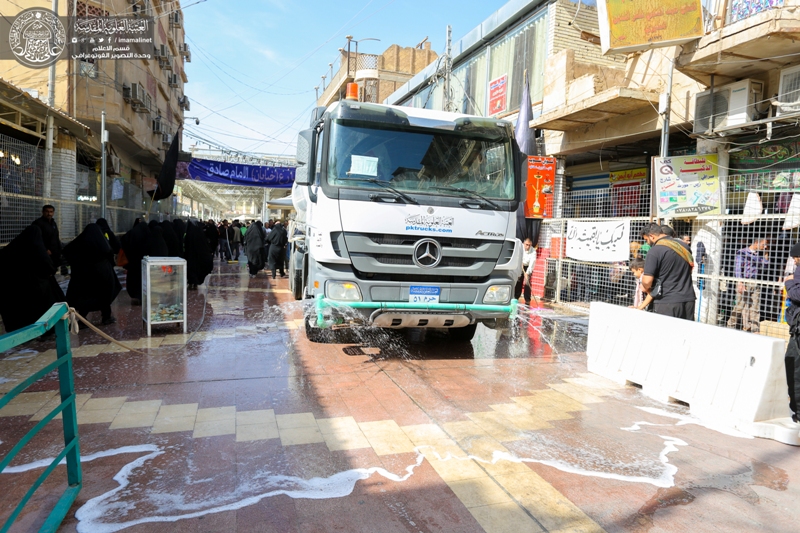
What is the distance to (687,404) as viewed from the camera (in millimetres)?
5117

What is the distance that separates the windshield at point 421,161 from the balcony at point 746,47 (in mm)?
4021

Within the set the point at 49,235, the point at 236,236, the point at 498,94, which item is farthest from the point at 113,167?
the point at 498,94

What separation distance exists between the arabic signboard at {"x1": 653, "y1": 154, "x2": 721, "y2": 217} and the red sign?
6376 mm

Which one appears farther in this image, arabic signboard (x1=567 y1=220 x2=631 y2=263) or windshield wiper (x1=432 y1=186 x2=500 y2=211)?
arabic signboard (x1=567 y1=220 x2=631 y2=263)

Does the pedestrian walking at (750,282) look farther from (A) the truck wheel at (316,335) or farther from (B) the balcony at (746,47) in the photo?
(A) the truck wheel at (316,335)

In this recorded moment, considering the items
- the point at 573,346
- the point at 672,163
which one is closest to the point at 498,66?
the point at 672,163

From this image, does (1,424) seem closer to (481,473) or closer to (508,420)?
(481,473)

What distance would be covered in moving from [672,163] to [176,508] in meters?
9.24

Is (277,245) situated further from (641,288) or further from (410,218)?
(641,288)

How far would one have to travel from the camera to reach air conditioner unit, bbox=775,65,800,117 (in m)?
7.61

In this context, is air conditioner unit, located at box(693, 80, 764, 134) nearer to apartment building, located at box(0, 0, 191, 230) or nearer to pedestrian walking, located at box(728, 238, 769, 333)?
pedestrian walking, located at box(728, 238, 769, 333)

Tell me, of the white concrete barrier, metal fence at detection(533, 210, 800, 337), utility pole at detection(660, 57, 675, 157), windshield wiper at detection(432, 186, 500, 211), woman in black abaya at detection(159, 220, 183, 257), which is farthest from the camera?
woman in black abaya at detection(159, 220, 183, 257)

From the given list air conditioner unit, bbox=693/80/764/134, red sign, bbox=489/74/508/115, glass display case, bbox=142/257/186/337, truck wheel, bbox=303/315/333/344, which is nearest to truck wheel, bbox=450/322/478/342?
truck wheel, bbox=303/315/333/344

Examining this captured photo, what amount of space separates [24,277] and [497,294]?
596 cm
